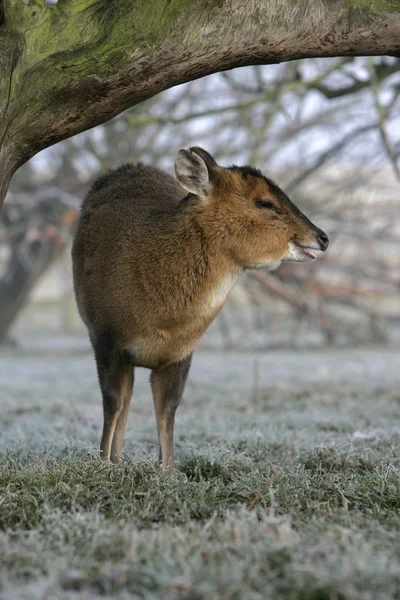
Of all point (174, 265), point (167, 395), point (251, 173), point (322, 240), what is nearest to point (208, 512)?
point (167, 395)

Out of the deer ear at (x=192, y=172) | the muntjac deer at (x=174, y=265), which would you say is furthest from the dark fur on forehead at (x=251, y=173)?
the deer ear at (x=192, y=172)

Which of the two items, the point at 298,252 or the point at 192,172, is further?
the point at 298,252

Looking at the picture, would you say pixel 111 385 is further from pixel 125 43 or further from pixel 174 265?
pixel 125 43

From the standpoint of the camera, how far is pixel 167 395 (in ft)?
15.9

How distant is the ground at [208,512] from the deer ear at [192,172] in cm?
158

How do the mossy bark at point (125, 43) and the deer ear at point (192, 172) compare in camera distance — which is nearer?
the mossy bark at point (125, 43)

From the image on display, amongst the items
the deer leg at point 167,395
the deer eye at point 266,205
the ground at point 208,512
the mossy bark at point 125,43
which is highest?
the mossy bark at point 125,43

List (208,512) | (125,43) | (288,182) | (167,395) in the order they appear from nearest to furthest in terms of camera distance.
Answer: (208,512), (125,43), (167,395), (288,182)

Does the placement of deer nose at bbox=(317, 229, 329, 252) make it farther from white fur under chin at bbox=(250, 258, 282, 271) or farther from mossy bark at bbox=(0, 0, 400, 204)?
mossy bark at bbox=(0, 0, 400, 204)

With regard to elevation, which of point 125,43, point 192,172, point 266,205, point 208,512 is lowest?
point 208,512

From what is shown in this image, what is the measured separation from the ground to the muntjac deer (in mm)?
500

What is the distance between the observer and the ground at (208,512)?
2559mm

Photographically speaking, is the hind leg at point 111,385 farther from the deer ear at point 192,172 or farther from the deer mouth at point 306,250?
the deer mouth at point 306,250

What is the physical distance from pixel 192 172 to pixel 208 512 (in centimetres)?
206
